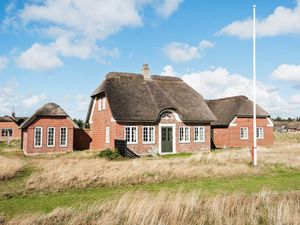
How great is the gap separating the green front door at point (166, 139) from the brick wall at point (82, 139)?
860 cm

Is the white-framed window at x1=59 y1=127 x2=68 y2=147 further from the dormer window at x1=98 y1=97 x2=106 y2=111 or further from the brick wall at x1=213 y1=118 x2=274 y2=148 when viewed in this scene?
the brick wall at x1=213 y1=118 x2=274 y2=148

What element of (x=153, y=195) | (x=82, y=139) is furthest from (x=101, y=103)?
(x=153, y=195)

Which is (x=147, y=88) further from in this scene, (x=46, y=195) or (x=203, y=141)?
(x=46, y=195)

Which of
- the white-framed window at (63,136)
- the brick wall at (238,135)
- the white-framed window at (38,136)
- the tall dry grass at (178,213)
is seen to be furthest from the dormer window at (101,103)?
the tall dry grass at (178,213)

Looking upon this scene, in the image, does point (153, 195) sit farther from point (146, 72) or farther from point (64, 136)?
point (146, 72)

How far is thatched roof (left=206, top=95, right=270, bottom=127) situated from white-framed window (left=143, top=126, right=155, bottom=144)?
11.9 m

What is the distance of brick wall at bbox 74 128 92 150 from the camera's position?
31.1 metres

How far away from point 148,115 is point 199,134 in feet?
19.1

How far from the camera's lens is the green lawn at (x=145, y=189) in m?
Result: 9.21

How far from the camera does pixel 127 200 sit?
29.0 ft

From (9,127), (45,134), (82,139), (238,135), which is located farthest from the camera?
(9,127)

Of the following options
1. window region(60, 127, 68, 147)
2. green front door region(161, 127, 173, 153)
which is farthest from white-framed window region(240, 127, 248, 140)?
window region(60, 127, 68, 147)

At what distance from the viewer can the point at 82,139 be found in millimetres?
31359

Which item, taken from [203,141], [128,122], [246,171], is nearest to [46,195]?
[246,171]
